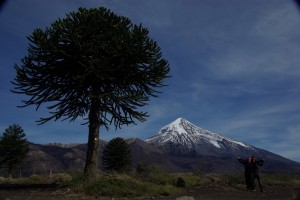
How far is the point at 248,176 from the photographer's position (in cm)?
2095

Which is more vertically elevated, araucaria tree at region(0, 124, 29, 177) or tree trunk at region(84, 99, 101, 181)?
araucaria tree at region(0, 124, 29, 177)

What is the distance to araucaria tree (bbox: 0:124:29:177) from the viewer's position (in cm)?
5244

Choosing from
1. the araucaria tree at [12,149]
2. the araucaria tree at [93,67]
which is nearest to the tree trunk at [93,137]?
the araucaria tree at [93,67]

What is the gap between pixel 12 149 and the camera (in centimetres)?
5241

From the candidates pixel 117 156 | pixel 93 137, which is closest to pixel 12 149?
pixel 117 156

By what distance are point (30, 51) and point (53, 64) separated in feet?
3.56

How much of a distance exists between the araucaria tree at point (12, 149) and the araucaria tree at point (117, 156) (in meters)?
11.0

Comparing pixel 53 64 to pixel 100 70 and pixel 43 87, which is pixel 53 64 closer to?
pixel 43 87

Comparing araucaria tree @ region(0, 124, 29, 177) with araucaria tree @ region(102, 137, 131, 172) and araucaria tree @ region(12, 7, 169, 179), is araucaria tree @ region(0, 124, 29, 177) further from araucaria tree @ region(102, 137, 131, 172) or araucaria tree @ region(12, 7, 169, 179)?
araucaria tree @ region(12, 7, 169, 179)

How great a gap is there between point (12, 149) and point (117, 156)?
13460mm

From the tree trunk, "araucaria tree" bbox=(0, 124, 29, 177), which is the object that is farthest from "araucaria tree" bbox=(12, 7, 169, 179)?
"araucaria tree" bbox=(0, 124, 29, 177)

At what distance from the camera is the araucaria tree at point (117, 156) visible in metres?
56.5

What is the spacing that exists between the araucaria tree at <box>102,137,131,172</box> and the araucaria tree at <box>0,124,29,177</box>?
11.0 metres

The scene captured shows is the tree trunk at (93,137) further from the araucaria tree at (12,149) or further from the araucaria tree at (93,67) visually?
the araucaria tree at (12,149)
